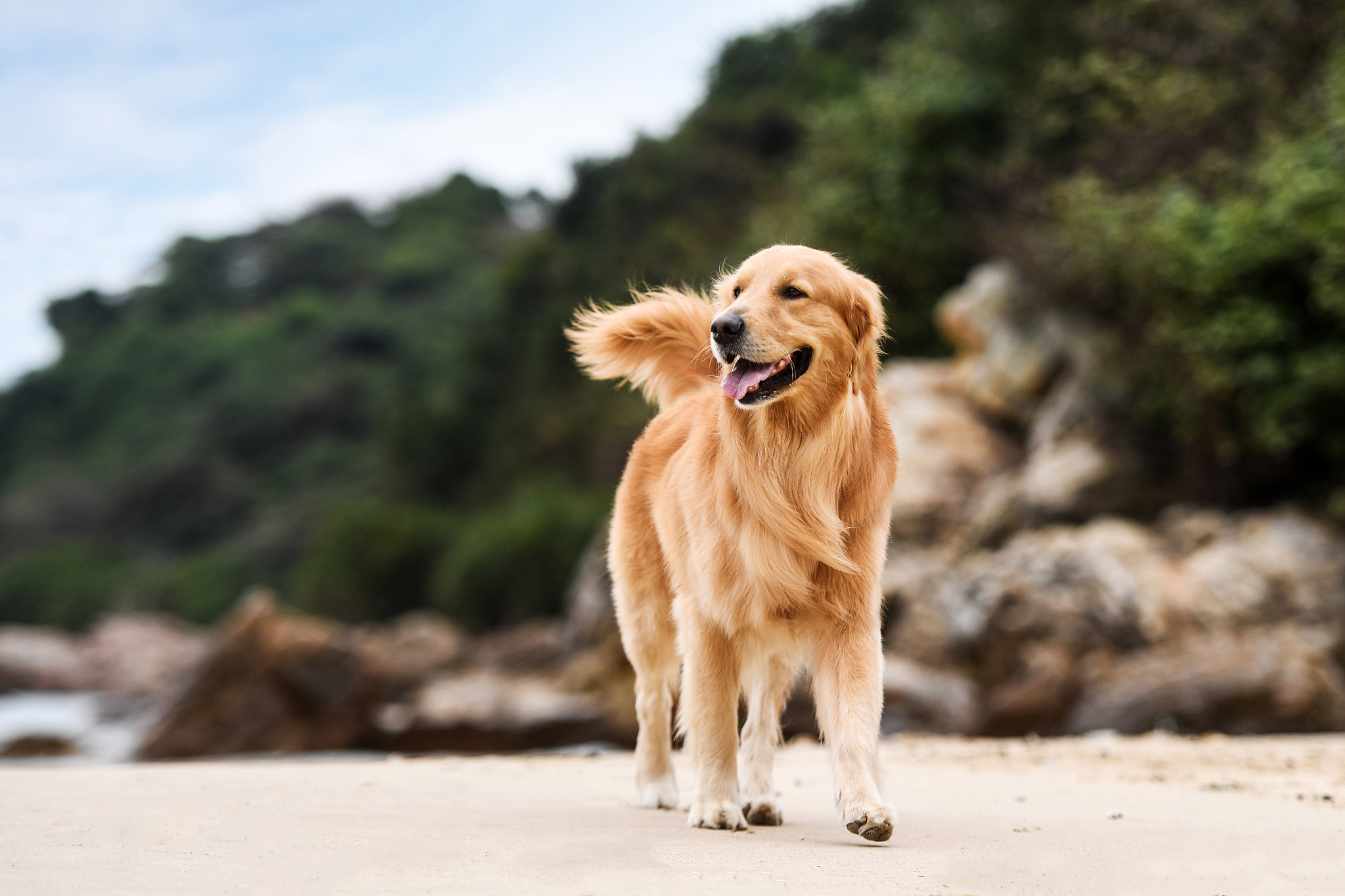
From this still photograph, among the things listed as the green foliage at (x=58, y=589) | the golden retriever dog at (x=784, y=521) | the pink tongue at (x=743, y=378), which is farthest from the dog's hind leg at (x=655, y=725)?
the green foliage at (x=58, y=589)

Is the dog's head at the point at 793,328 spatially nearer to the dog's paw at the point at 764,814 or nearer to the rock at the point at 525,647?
the dog's paw at the point at 764,814

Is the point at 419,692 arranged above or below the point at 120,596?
below

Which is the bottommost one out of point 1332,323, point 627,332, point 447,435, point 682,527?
point 682,527

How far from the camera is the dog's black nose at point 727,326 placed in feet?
12.8

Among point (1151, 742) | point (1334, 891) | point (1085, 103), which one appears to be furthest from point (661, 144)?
point (1334, 891)

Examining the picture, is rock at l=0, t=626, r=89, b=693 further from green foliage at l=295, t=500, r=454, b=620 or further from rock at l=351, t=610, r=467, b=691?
rock at l=351, t=610, r=467, b=691

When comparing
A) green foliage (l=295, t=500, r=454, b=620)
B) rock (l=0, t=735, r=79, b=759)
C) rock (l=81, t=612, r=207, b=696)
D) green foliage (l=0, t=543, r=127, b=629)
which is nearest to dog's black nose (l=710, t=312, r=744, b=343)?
rock (l=0, t=735, r=79, b=759)

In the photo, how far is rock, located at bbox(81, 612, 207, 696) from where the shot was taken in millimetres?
33188

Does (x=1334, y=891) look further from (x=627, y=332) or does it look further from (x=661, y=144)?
(x=661, y=144)

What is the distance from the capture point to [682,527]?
4684 millimetres

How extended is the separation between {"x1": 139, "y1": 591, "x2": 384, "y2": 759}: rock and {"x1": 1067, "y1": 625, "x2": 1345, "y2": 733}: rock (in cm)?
932

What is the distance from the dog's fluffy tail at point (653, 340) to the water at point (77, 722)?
10.8 metres

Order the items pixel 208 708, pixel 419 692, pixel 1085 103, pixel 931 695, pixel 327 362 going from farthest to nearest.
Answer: pixel 327 362
pixel 419 692
pixel 1085 103
pixel 208 708
pixel 931 695

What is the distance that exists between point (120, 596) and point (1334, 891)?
180 feet
